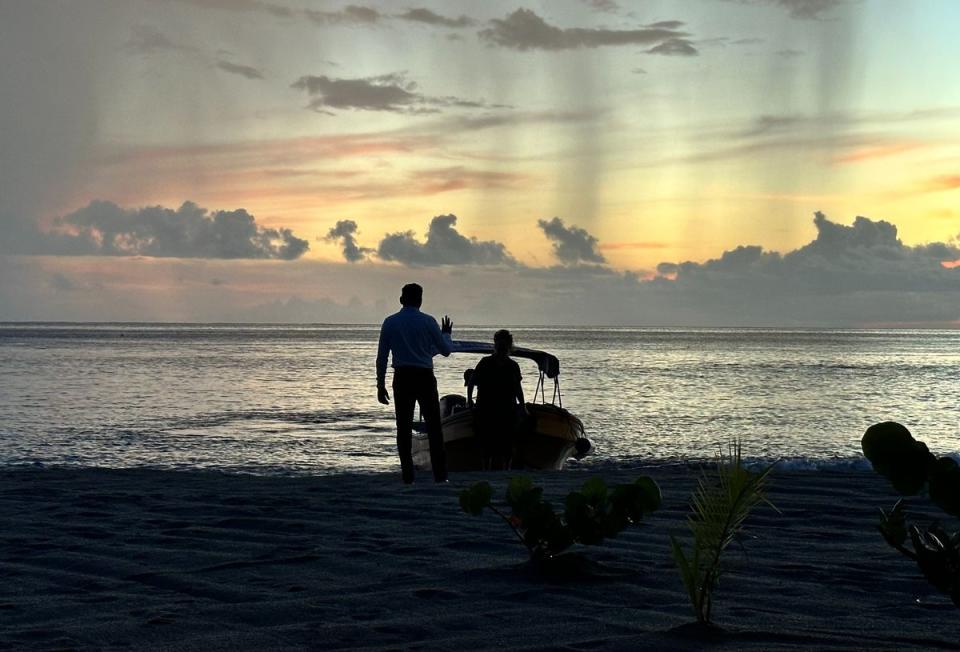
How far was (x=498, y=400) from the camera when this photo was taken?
48.6 feet

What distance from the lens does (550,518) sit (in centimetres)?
597

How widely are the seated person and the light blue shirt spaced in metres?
2.37

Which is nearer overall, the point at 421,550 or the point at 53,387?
the point at 421,550

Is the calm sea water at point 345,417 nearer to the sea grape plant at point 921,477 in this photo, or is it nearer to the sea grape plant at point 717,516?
the sea grape plant at point 717,516

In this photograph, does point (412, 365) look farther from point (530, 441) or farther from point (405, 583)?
point (405, 583)

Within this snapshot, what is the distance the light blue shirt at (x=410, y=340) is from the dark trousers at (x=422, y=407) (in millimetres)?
121

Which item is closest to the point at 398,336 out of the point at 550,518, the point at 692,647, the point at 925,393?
the point at 550,518

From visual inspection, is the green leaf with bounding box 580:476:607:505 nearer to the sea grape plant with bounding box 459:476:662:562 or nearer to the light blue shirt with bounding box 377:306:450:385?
the sea grape plant with bounding box 459:476:662:562

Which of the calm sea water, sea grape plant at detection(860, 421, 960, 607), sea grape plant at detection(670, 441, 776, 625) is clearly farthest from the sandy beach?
the calm sea water

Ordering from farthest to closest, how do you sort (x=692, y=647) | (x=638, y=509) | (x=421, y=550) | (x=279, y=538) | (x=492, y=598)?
1. (x=279, y=538)
2. (x=421, y=550)
3. (x=638, y=509)
4. (x=492, y=598)
5. (x=692, y=647)

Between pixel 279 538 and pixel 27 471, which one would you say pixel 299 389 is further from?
pixel 279 538

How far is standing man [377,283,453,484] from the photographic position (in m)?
11.4

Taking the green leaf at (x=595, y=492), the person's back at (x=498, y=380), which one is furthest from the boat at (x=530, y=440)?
the green leaf at (x=595, y=492)

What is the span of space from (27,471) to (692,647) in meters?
11.6
